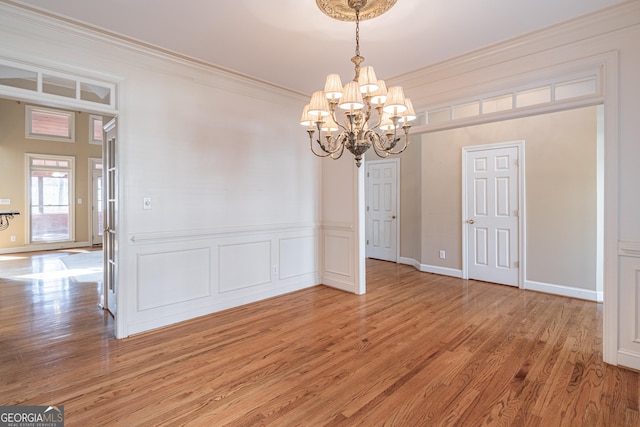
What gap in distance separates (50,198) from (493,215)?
33.2 feet

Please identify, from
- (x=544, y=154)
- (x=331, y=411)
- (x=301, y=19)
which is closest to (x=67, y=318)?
(x=331, y=411)

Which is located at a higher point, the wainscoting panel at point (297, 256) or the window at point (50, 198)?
the window at point (50, 198)

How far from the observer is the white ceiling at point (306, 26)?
248cm

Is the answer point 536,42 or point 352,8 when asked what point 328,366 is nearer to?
point 352,8

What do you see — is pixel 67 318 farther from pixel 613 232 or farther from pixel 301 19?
pixel 613 232

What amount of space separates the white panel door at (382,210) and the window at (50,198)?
7788mm

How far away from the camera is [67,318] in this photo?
3518 mm

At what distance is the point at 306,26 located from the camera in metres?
2.76

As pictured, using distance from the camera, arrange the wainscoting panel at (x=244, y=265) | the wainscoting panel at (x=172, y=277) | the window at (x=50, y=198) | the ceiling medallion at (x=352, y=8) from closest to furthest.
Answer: the ceiling medallion at (x=352, y=8), the wainscoting panel at (x=172, y=277), the wainscoting panel at (x=244, y=265), the window at (x=50, y=198)

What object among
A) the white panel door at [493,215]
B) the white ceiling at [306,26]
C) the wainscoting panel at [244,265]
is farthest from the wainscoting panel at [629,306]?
the wainscoting panel at [244,265]

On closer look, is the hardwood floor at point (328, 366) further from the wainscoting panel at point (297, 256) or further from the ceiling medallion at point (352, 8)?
the ceiling medallion at point (352, 8)

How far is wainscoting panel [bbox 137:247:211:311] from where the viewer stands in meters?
3.22

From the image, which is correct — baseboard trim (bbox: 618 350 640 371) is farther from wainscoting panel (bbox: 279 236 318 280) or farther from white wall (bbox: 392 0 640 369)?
wainscoting panel (bbox: 279 236 318 280)

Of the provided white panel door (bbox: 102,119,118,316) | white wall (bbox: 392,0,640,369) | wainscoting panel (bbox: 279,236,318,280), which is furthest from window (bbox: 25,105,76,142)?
white wall (bbox: 392,0,640,369)
